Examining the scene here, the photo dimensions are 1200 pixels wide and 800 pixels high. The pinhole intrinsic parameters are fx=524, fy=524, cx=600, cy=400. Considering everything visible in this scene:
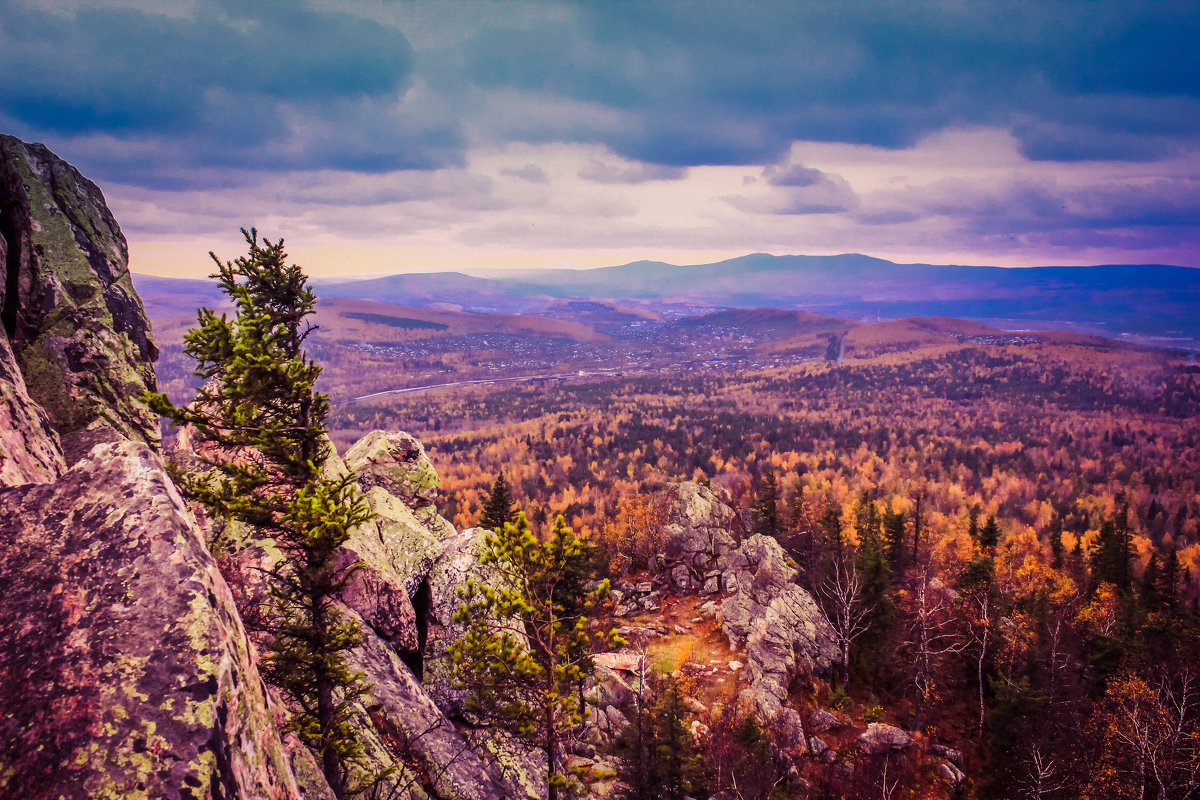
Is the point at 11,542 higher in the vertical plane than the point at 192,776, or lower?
higher

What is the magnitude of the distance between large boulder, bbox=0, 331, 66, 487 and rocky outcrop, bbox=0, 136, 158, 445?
1.67 m

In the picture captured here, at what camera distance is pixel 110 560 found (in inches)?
303

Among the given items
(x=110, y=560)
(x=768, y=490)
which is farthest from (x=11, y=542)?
(x=768, y=490)

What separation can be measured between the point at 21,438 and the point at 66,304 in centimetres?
798

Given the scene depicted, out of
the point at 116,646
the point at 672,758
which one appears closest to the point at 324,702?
the point at 116,646

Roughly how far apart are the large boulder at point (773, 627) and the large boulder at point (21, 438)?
3962 cm

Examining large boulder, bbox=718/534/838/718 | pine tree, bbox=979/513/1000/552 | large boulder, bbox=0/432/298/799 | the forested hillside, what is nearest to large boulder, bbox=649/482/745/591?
the forested hillside

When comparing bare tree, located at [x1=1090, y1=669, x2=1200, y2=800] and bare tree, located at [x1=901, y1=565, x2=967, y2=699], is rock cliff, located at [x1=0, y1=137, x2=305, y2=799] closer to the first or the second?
bare tree, located at [x1=1090, y1=669, x2=1200, y2=800]

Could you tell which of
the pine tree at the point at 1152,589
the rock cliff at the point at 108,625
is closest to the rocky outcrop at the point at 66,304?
the rock cliff at the point at 108,625

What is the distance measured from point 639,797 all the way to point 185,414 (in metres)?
25.0

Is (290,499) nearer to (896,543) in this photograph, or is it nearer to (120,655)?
(120,655)

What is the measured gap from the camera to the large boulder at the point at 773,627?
40.2m

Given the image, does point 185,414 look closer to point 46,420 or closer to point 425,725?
point 46,420

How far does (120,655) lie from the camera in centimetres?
689
